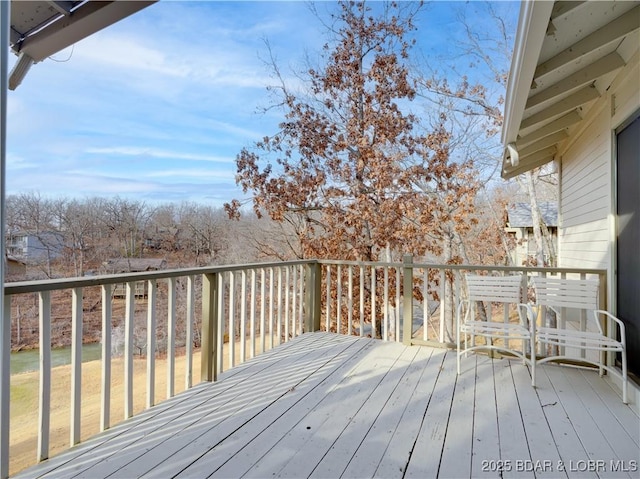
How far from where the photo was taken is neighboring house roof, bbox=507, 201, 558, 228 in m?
9.98

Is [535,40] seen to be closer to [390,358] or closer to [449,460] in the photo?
[449,460]

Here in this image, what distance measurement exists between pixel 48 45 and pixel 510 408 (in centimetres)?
379

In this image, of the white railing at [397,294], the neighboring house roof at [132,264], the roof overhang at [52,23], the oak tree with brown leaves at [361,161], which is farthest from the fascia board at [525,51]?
the neighboring house roof at [132,264]

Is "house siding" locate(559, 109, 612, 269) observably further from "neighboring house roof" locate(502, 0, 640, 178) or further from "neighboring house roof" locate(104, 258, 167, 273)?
"neighboring house roof" locate(104, 258, 167, 273)

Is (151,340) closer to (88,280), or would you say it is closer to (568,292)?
(88,280)

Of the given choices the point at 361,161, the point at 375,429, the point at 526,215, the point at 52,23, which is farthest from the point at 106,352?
the point at 526,215

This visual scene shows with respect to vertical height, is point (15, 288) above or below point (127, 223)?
below

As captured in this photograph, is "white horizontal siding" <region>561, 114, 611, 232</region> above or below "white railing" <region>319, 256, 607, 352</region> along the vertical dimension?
above

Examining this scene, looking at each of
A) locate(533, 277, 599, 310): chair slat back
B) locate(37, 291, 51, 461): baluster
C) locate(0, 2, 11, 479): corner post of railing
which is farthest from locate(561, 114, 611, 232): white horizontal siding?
locate(37, 291, 51, 461): baluster

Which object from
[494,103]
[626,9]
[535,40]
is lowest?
[535,40]

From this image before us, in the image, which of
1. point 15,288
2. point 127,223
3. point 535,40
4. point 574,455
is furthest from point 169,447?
point 127,223

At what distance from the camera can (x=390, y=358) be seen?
3.64 m

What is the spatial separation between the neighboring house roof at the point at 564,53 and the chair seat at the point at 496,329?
5.16 ft

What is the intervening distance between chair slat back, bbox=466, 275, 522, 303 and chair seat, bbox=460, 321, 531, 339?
34 cm
